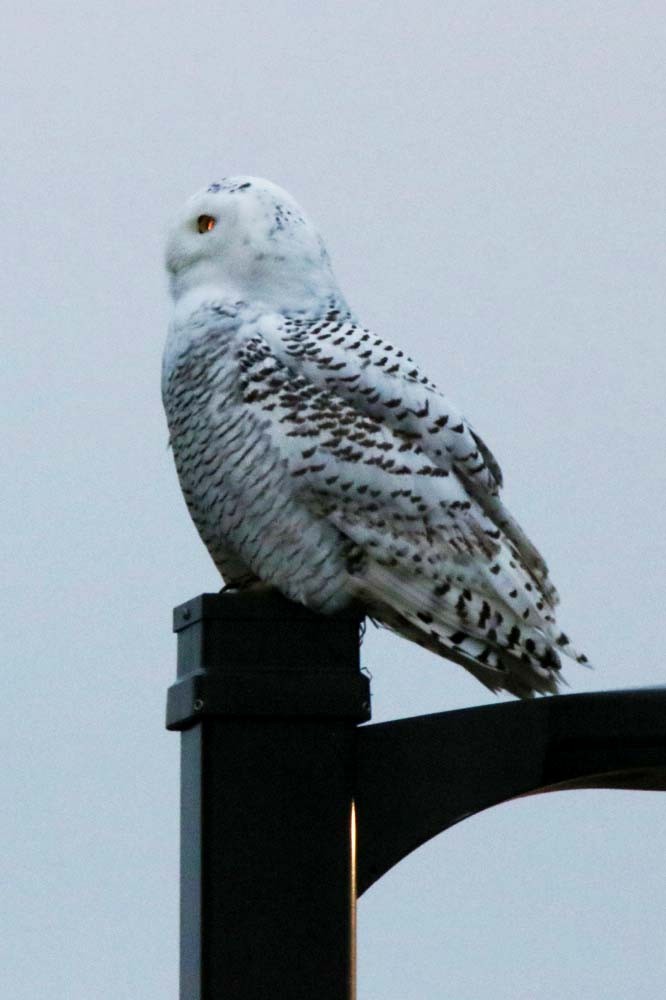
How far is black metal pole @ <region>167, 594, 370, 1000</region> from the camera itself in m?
1.18

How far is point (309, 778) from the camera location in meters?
1.21

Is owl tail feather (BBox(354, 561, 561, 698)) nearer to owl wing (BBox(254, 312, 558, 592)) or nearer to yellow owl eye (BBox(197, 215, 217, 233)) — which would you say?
owl wing (BBox(254, 312, 558, 592))

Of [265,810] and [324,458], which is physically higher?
[324,458]

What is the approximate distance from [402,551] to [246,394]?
0.25m

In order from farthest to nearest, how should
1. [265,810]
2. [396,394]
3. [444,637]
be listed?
[396,394] < [444,637] < [265,810]

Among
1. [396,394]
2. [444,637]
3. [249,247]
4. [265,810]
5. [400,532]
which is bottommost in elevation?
[265,810]

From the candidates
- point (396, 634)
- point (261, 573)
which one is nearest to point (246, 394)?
point (261, 573)

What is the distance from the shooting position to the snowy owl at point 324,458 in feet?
5.10

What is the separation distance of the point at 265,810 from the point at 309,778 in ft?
0.15

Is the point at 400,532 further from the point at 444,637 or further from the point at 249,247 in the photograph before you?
the point at 249,247

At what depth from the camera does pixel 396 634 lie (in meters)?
1.58

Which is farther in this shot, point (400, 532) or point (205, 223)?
point (205, 223)

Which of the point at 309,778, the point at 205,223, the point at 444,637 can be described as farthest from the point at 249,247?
the point at 309,778

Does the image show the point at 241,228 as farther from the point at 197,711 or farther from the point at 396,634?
the point at 197,711
